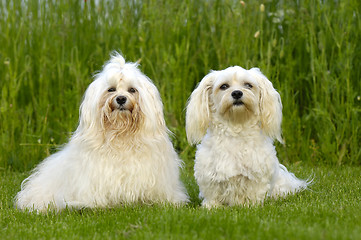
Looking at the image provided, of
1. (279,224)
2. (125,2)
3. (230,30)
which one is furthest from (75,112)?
(279,224)

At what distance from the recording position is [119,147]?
14.8 ft

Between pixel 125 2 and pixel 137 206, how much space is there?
3.92m

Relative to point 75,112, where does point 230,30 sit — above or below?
above

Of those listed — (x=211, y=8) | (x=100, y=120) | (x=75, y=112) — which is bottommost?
(x=75, y=112)

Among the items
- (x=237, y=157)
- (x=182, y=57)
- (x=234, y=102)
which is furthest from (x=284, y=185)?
(x=182, y=57)

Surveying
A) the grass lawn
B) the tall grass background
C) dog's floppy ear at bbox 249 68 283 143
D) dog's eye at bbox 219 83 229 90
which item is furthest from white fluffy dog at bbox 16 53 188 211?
the tall grass background

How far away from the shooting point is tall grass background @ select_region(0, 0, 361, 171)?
6793 millimetres

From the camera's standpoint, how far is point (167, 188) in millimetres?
4602

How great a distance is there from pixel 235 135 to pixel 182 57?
287cm

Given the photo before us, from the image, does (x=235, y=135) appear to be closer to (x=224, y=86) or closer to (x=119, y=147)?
(x=224, y=86)

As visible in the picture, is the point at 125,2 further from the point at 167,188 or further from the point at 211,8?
the point at 167,188

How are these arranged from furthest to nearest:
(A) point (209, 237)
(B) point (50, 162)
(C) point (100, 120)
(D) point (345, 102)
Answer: (D) point (345, 102)
(B) point (50, 162)
(C) point (100, 120)
(A) point (209, 237)

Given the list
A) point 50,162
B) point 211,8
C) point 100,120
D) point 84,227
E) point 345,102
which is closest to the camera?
point 84,227

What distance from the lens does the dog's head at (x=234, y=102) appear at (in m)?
4.45
